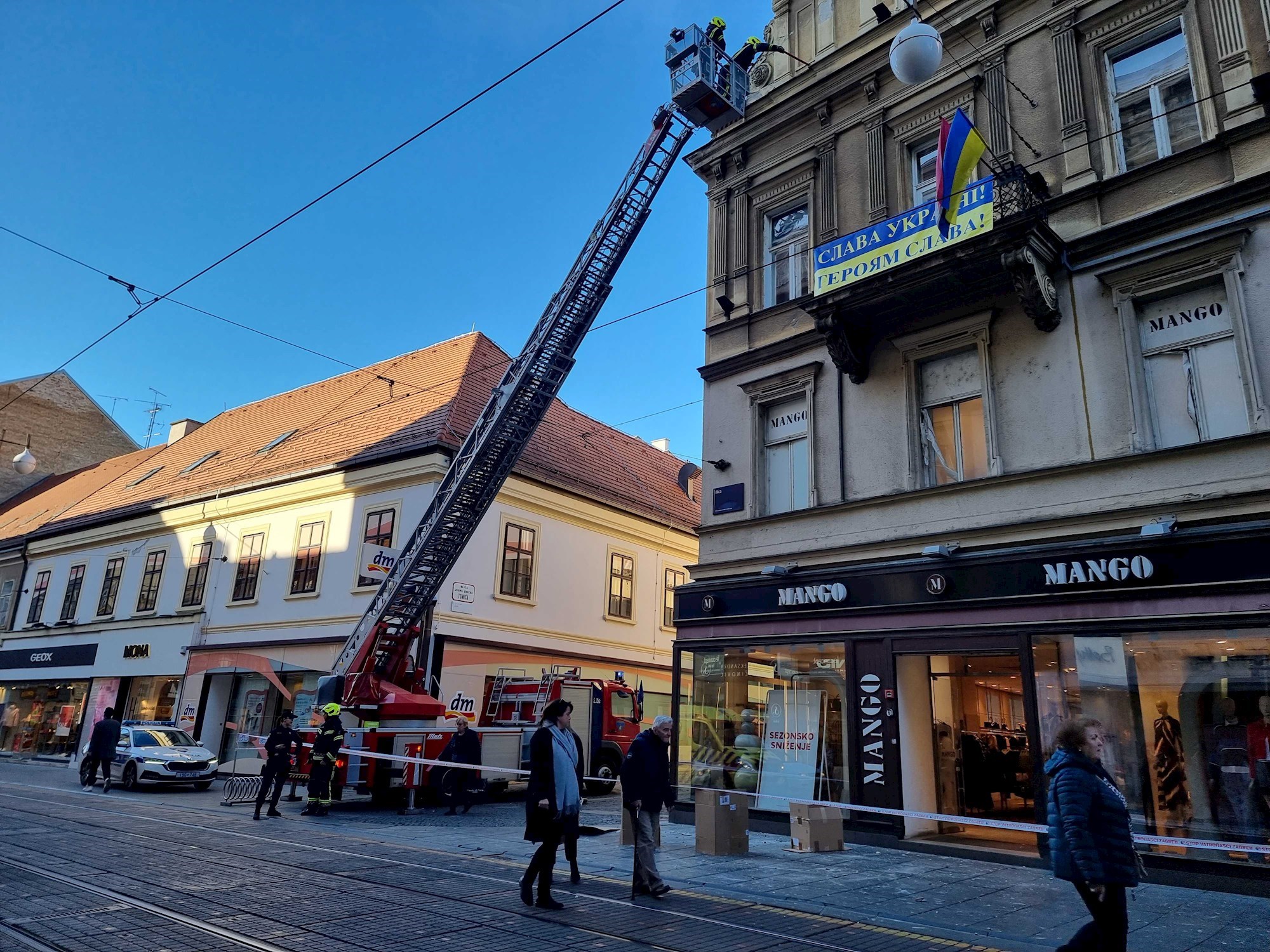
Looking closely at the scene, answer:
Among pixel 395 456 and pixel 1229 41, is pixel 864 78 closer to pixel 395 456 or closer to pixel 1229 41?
pixel 1229 41

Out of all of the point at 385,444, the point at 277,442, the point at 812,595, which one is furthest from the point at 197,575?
the point at 812,595

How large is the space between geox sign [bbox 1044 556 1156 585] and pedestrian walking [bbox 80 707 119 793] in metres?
20.0

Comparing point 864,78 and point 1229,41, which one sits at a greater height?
point 864,78

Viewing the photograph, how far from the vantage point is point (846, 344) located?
1367 cm

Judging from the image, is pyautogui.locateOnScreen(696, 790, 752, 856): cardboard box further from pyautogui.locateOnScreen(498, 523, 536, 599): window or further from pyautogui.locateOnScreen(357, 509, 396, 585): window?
pyautogui.locateOnScreen(357, 509, 396, 585): window

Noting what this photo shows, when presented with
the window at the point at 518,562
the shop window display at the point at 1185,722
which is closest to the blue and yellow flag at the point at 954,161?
the shop window display at the point at 1185,722

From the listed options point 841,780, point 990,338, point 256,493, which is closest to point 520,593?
point 256,493

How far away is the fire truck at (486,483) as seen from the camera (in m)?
16.3

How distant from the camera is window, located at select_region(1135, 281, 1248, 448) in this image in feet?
34.3

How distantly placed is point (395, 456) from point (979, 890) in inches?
703

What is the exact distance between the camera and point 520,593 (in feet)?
80.2

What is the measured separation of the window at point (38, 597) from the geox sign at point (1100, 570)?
122 ft

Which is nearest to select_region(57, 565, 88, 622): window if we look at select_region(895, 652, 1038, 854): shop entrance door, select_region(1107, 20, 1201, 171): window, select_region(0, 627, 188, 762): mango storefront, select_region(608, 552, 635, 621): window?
select_region(0, 627, 188, 762): mango storefront

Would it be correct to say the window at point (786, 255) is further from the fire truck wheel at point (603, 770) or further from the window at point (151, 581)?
the window at point (151, 581)
